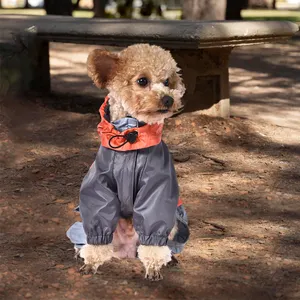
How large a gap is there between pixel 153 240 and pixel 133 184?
1.09 ft

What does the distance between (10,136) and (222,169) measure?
2.23 m

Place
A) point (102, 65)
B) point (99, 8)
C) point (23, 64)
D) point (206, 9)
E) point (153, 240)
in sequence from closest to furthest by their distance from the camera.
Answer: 1. point (102, 65)
2. point (153, 240)
3. point (23, 64)
4. point (206, 9)
5. point (99, 8)

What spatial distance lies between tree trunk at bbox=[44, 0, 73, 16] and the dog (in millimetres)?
10768

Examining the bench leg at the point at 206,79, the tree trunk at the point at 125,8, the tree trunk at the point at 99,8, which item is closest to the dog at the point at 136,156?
the bench leg at the point at 206,79

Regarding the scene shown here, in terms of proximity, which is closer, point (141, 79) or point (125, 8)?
point (141, 79)

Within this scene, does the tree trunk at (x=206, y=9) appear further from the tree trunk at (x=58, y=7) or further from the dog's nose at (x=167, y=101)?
the dog's nose at (x=167, y=101)

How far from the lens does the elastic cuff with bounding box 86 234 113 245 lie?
13.0 feet

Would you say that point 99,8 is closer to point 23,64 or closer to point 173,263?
point 23,64

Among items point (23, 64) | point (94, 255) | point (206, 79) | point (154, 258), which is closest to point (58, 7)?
point (23, 64)

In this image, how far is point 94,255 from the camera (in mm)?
4027

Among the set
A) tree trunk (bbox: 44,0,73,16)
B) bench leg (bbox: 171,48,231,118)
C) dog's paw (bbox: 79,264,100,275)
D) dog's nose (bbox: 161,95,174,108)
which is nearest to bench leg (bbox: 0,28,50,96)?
bench leg (bbox: 171,48,231,118)

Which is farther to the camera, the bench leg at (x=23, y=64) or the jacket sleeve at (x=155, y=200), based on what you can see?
the bench leg at (x=23, y=64)

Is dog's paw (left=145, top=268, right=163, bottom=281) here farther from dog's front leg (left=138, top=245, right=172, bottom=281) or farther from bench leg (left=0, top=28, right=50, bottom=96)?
bench leg (left=0, top=28, right=50, bottom=96)

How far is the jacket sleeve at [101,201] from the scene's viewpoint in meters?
3.85
